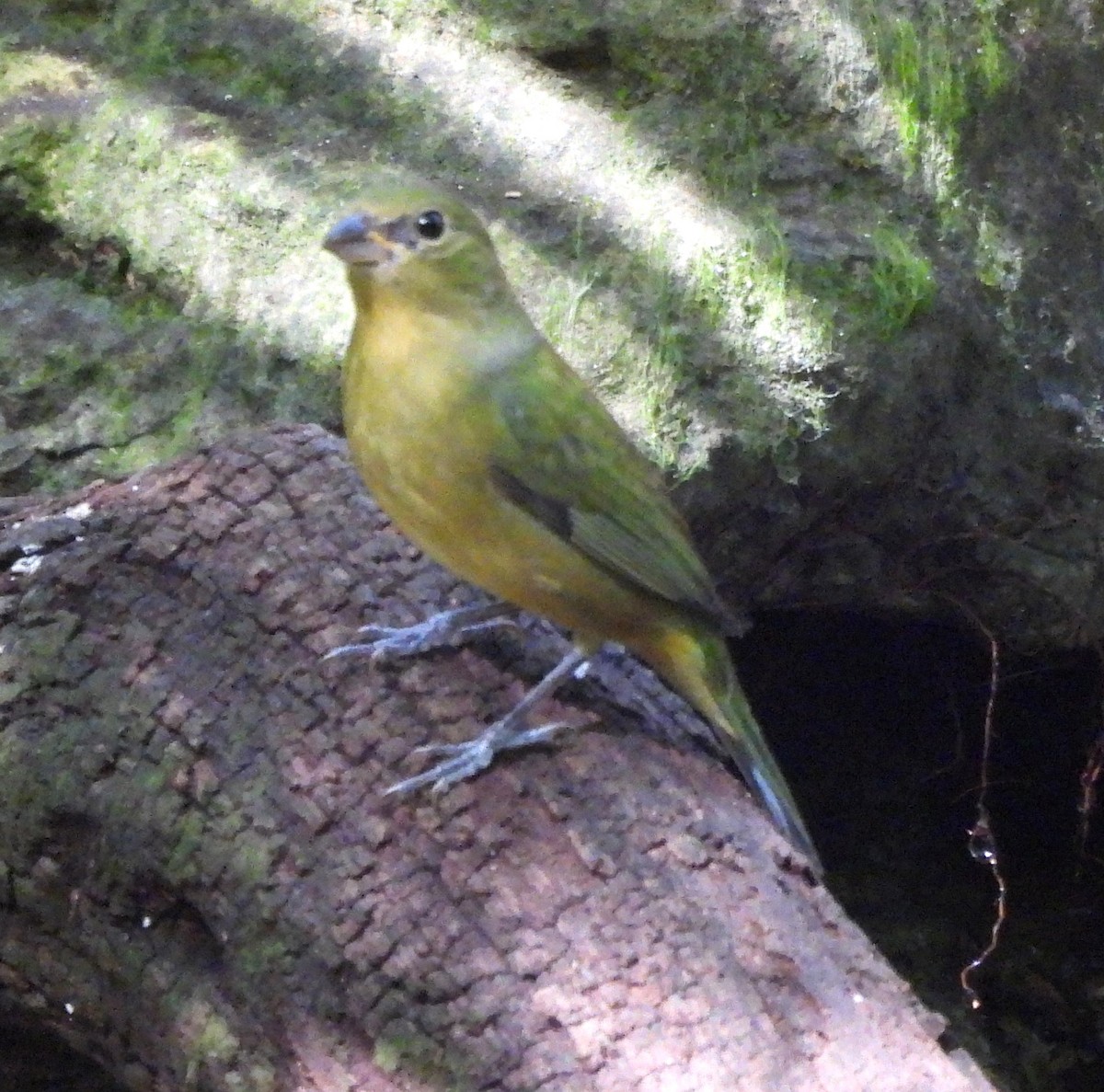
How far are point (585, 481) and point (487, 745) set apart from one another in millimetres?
604

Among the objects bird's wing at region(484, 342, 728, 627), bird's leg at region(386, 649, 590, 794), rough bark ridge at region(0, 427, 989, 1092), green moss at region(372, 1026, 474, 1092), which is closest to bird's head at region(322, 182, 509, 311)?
bird's wing at region(484, 342, 728, 627)

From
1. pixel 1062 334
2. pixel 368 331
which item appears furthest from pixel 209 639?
pixel 1062 334

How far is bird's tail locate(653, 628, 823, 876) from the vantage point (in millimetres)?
2811

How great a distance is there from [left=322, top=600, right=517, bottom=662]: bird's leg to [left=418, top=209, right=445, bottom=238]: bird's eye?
0.73 m

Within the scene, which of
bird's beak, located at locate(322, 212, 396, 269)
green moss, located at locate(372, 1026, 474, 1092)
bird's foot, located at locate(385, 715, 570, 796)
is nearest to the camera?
green moss, located at locate(372, 1026, 474, 1092)

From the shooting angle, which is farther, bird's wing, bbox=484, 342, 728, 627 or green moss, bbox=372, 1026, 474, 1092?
bird's wing, bbox=484, 342, 728, 627

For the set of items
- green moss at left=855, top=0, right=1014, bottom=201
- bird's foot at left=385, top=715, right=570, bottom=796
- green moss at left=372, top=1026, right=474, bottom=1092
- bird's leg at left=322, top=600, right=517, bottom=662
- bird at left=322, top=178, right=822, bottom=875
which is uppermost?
green moss at left=855, top=0, right=1014, bottom=201

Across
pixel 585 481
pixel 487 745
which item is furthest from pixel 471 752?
pixel 585 481

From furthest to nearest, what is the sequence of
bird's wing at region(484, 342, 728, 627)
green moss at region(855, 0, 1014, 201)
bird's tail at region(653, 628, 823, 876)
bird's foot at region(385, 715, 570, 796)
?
green moss at region(855, 0, 1014, 201), bird's tail at region(653, 628, 823, 876), bird's wing at region(484, 342, 728, 627), bird's foot at region(385, 715, 570, 796)

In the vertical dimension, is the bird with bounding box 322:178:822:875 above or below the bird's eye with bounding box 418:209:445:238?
below

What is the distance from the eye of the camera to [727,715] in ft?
9.25

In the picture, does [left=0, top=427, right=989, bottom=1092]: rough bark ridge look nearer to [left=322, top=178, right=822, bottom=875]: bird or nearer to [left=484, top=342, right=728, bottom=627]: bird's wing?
[left=322, top=178, right=822, bottom=875]: bird

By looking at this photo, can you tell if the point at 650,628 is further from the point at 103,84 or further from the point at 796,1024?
the point at 103,84

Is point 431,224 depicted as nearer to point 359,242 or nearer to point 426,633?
point 359,242
